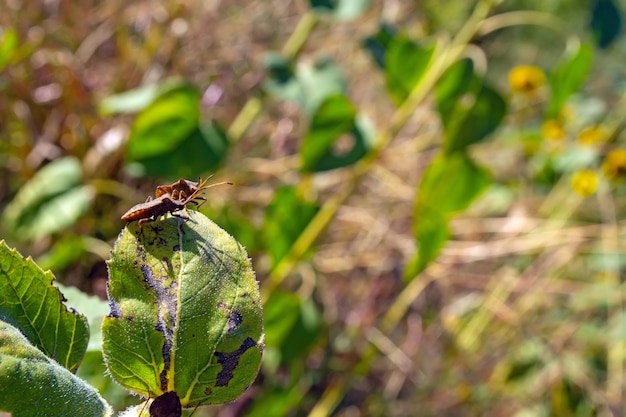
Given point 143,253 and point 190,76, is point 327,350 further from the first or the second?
point 143,253

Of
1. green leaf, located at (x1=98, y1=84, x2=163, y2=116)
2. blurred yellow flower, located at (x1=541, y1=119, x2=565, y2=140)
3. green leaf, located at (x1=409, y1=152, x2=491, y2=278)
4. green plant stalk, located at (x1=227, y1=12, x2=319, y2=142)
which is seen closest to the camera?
green leaf, located at (x1=409, y1=152, x2=491, y2=278)

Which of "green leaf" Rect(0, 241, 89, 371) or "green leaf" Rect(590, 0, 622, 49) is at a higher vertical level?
"green leaf" Rect(0, 241, 89, 371)

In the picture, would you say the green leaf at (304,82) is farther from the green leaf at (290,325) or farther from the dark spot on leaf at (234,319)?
the dark spot on leaf at (234,319)

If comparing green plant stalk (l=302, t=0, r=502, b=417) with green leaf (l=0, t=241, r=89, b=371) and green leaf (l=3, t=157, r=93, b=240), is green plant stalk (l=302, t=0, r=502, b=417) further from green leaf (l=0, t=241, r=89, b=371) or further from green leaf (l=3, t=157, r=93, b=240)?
green leaf (l=0, t=241, r=89, b=371)

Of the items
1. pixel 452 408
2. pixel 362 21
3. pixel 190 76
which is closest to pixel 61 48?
pixel 190 76

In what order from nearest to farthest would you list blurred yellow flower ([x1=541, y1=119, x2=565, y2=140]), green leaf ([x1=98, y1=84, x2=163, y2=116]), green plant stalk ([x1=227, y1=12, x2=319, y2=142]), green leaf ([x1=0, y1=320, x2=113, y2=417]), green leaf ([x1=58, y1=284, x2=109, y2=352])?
green leaf ([x1=0, y1=320, x2=113, y2=417]), green leaf ([x1=58, y1=284, x2=109, y2=352]), green leaf ([x1=98, y1=84, x2=163, y2=116]), green plant stalk ([x1=227, y1=12, x2=319, y2=142]), blurred yellow flower ([x1=541, y1=119, x2=565, y2=140])

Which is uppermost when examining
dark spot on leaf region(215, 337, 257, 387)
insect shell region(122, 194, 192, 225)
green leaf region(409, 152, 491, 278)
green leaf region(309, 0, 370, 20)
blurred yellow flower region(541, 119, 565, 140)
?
insect shell region(122, 194, 192, 225)

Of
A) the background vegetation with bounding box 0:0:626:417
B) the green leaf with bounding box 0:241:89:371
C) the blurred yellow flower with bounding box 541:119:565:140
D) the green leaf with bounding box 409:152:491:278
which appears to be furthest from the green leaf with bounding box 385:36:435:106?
the green leaf with bounding box 0:241:89:371
